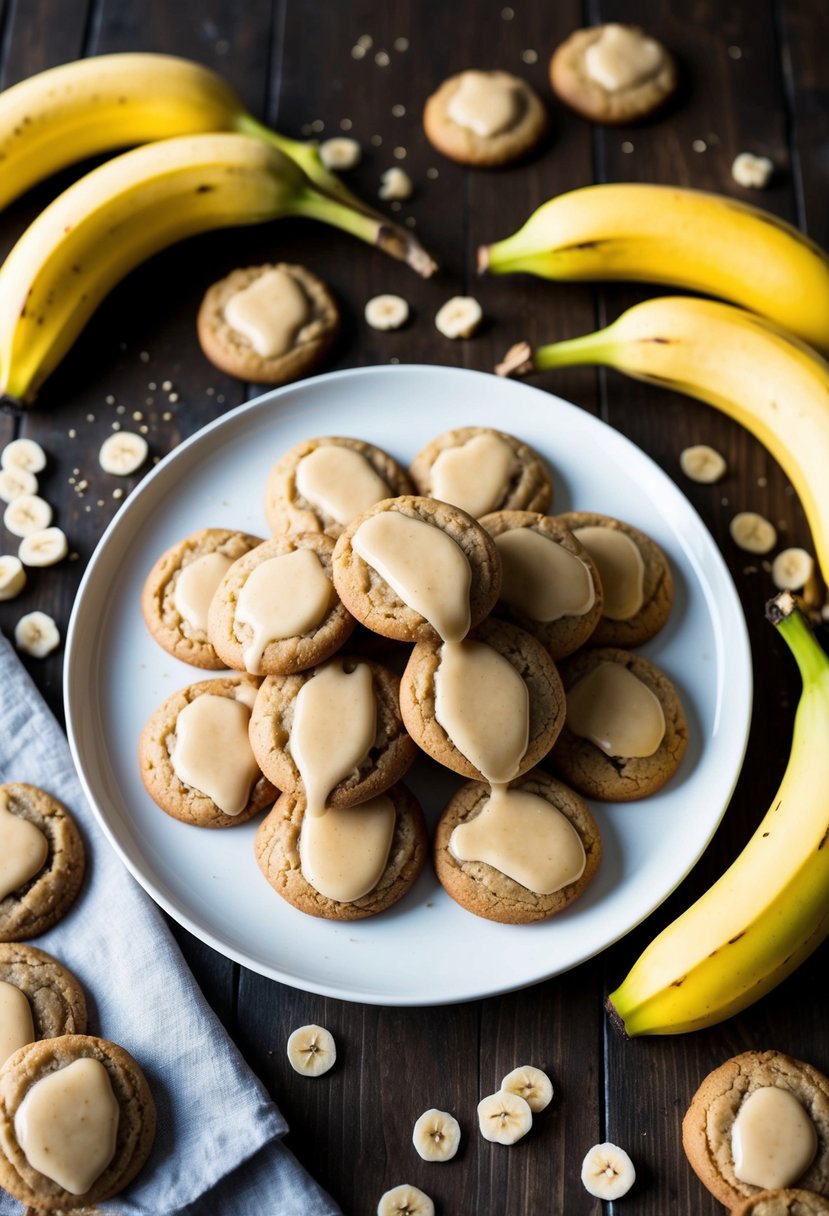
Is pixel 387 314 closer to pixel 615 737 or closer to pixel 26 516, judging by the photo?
pixel 26 516

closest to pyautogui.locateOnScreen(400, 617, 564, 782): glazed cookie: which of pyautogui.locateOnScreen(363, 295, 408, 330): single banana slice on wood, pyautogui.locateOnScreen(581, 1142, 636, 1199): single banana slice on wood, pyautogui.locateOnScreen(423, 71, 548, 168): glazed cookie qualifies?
pyautogui.locateOnScreen(581, 1142, 636, 1199): single banana slice on wood

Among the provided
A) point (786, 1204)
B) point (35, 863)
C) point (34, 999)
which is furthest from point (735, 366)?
point (34, 999)

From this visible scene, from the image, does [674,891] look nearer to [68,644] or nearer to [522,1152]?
[522,1152]

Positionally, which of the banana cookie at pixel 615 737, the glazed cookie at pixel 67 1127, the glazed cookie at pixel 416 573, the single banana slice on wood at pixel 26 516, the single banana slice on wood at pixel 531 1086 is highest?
the glazed cookie at pixel 416 573

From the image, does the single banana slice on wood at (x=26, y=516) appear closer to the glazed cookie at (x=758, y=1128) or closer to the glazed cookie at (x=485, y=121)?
the glazed cookie at (x=485, y=121)

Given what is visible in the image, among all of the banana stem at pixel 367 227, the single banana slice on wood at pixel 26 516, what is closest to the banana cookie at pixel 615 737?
the banana stem at pixel 367 227

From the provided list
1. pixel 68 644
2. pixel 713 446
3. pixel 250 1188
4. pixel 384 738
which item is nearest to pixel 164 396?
pixel 68 644
